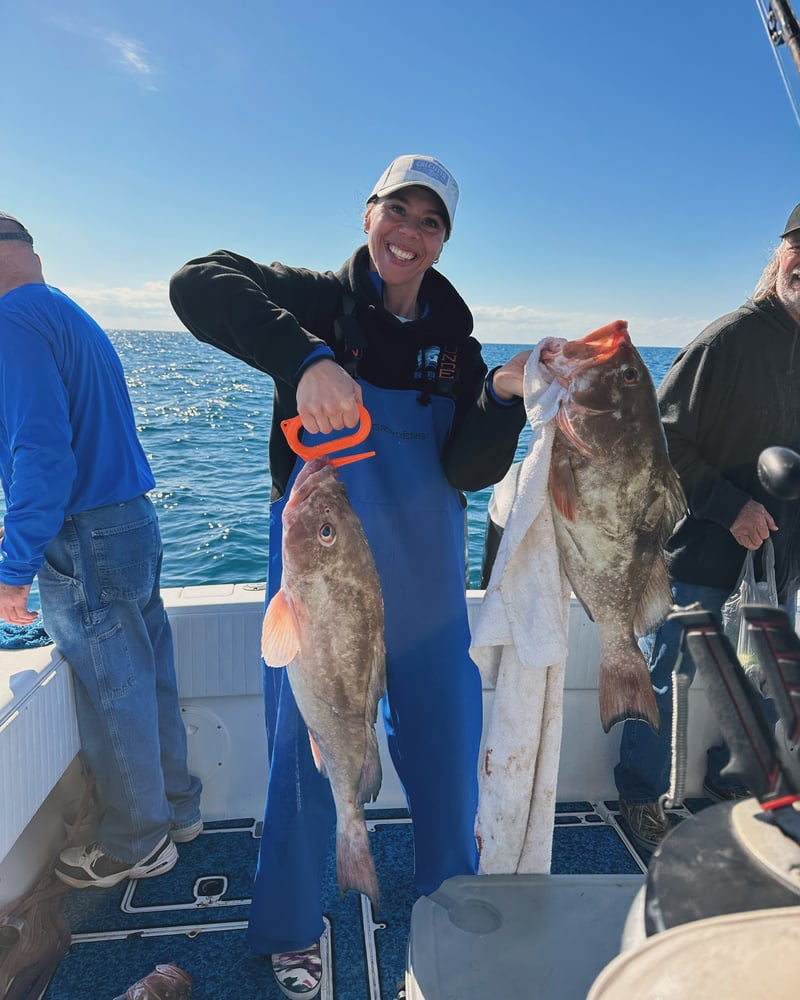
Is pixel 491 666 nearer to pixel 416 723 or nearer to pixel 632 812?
pixel 416 723

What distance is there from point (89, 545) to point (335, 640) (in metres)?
1.37

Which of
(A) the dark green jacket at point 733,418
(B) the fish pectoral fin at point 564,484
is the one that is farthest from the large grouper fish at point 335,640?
(A) the dark green jacket at point 733,418

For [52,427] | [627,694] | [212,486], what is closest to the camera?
[627,694]

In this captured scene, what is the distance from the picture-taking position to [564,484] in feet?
5.42

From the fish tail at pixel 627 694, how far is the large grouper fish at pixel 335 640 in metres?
0.64

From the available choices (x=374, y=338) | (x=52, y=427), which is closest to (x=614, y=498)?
(x=374, y=338)

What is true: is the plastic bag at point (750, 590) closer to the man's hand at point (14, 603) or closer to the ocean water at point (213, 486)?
the ocean water at point (213, 486)

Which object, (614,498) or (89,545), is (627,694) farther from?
(89,545)

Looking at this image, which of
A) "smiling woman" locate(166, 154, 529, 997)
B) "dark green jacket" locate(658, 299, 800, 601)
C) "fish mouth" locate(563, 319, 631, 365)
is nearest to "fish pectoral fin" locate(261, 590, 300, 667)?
"smiling woman" locate(166, 154, 529, 997)

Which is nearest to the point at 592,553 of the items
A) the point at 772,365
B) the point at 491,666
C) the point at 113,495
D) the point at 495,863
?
the point at 491,666

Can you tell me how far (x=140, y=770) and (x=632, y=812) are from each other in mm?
2352

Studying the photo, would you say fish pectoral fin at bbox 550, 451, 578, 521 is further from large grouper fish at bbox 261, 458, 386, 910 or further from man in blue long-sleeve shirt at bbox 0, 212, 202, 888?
man in blue long-sleeve shirt at bbox 0, 212, 202, 888

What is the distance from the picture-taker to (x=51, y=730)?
2650mm

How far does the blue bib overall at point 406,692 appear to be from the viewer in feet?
7.23
